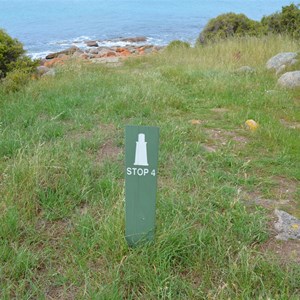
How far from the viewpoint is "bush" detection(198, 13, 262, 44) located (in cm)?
1493

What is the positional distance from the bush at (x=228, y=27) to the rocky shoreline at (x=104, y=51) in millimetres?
2643

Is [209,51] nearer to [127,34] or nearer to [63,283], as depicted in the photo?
[63,283]

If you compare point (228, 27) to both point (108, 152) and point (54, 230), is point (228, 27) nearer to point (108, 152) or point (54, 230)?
point (108, 152)

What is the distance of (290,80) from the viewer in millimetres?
7078

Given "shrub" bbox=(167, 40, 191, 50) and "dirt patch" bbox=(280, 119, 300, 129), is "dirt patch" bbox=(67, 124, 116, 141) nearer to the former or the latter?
"dirt patch" bbox=(280, 119, 300, 129)

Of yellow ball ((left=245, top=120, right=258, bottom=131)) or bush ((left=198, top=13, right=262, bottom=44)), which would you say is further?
bush ((left=198, top=13, right=262, bottom=44))

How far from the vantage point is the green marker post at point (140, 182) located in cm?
204

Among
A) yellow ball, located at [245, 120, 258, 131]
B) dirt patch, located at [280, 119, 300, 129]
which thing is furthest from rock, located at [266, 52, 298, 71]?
yellow ball, located at [245, 120, 258, 131]

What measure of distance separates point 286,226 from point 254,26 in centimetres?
1370

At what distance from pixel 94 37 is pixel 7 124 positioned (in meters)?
→ 24.0

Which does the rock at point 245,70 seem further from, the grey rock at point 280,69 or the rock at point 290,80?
the rock at point 290,80

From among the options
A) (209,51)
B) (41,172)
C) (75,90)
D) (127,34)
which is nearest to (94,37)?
(127,34)

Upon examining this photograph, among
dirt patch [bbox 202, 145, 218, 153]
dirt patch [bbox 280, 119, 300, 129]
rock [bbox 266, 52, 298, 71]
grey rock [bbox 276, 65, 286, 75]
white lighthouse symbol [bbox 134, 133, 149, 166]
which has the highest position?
white lighthouse symbol [bbox 134, 133, 149, 166]

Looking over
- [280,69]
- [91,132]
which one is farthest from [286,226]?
[280,69]
